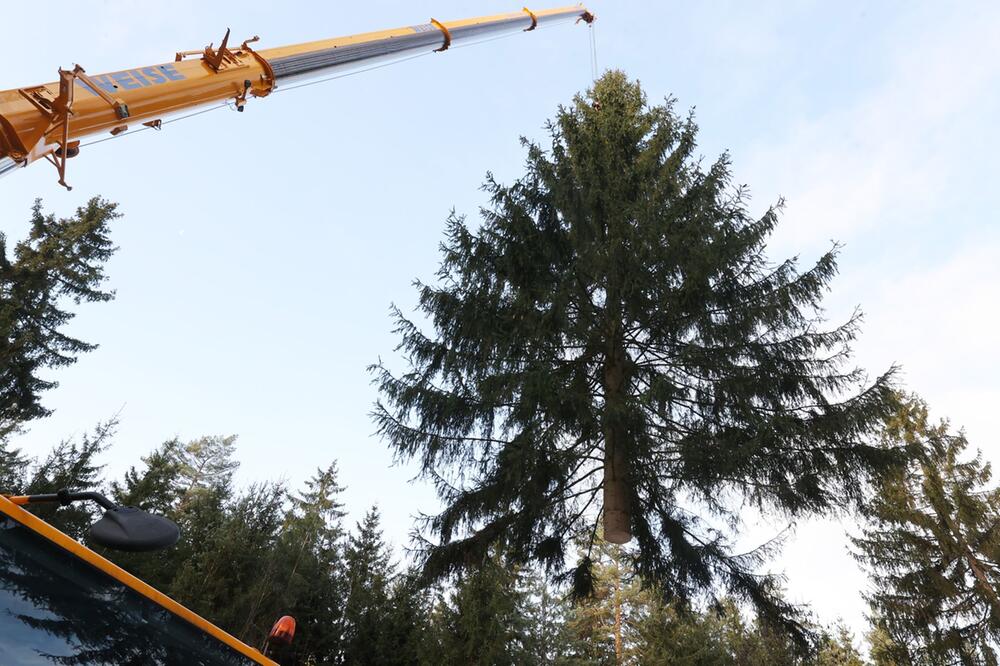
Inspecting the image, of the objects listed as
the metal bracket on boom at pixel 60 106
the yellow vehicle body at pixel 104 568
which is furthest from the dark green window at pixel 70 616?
the metal bracket on boom at pixel 60 106

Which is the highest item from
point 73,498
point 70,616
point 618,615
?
point 618,615

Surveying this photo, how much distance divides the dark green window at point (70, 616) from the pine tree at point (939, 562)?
17232mm

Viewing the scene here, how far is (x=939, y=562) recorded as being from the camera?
1720cm

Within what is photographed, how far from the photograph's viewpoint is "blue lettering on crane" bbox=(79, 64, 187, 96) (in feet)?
19.4

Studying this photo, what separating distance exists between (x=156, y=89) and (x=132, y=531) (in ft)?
20.0

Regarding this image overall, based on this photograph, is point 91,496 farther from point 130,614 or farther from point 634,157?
point 634,157

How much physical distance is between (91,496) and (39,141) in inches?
183

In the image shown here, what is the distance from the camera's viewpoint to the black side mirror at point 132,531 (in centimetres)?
182

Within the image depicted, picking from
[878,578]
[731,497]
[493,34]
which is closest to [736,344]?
[731,497]

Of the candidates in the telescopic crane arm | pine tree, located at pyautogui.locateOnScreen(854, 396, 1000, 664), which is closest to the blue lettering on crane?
the telescopic crane arm

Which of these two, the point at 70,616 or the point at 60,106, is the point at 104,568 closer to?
the point at 70,616

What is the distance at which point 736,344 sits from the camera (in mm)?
9219

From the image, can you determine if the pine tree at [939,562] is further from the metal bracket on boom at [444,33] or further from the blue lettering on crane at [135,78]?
the blue lettering on crane at [135,78]

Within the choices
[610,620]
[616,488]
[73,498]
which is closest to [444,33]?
[616,488]
